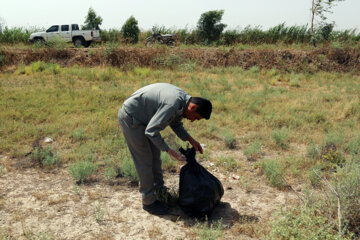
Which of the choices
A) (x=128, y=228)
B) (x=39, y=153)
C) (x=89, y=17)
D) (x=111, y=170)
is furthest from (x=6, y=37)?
(x=128, y=228)

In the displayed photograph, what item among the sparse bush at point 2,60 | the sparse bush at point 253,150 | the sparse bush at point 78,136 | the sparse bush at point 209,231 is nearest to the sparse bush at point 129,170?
the sparse bush at point 209,231

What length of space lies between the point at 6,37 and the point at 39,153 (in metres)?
16.8

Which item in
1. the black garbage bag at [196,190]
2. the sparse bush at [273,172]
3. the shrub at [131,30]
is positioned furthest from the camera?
the shrub at [131,30]

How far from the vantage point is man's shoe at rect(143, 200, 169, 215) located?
395 centimetres

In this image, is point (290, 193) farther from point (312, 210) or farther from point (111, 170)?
point (111, 170)

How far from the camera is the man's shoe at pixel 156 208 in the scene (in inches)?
156

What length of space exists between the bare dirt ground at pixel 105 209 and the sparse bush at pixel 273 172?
0.35 feet

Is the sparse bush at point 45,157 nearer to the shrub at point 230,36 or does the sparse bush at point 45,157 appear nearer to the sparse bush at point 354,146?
the sparse bush at point 354,146

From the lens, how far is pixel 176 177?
4945mm

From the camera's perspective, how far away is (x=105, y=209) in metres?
4.04

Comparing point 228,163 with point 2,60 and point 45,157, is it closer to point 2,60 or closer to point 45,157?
point 45,157

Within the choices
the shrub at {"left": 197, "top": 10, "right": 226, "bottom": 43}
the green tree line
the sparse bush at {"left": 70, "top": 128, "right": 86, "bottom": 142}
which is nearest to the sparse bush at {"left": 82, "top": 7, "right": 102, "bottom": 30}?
the green tree line

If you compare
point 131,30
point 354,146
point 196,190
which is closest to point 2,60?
point 131,30

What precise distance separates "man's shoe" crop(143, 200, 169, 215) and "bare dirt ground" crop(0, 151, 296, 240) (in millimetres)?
63
